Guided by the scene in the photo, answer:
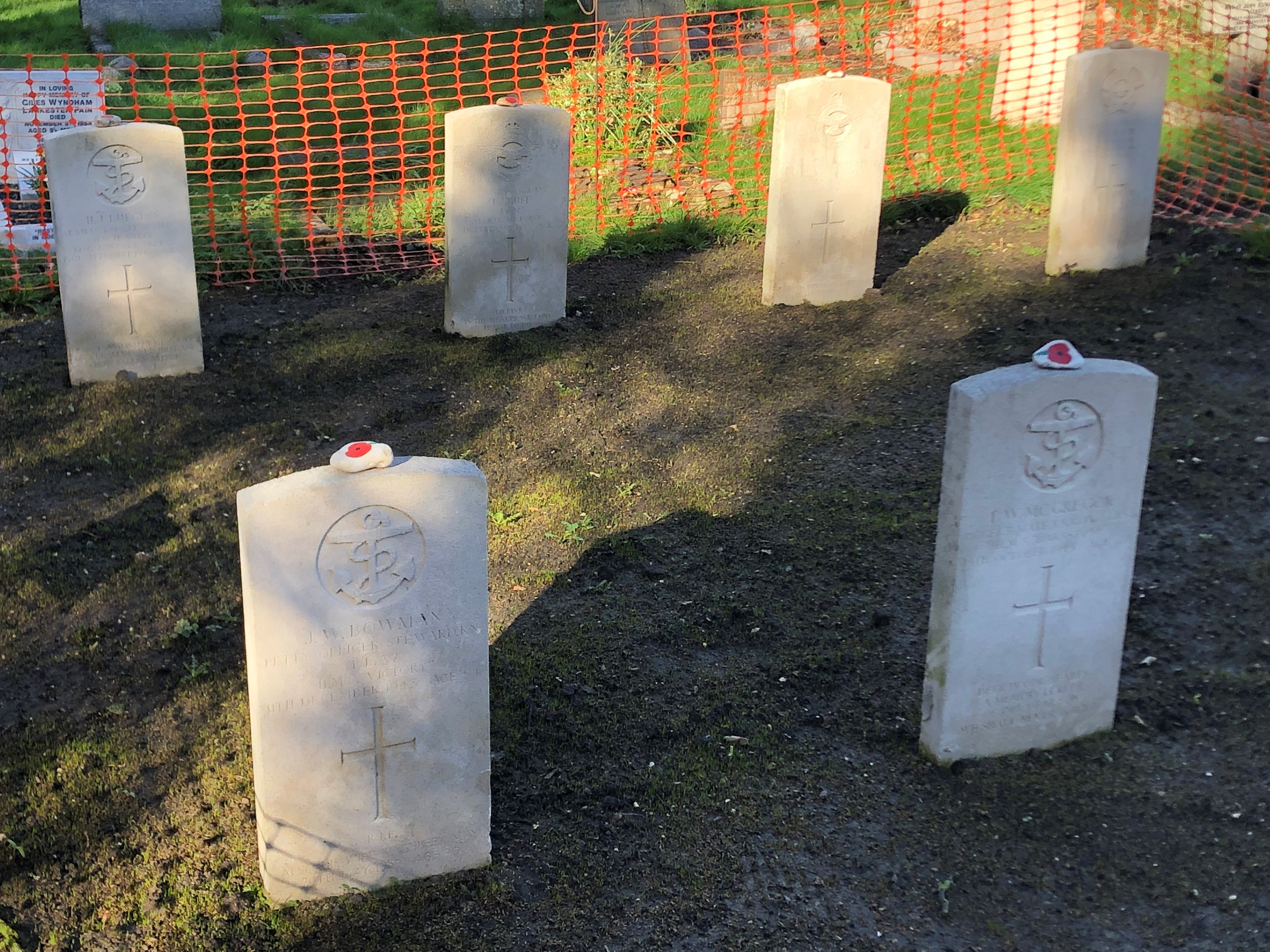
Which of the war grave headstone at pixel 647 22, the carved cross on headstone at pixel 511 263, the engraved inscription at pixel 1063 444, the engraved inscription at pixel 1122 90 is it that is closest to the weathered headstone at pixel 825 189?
the engraved inscription at pixel 1122 90

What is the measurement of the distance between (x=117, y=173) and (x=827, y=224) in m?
3.83

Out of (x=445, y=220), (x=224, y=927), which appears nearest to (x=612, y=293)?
(x=445, y=220)

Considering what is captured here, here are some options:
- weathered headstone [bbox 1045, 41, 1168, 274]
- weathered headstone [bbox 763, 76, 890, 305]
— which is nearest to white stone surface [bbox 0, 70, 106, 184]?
weathered headstone [bbox 763, 76, 890, 305]

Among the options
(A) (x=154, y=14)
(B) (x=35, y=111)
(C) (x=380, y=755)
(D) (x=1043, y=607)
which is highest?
(A) (x=154, y=14)

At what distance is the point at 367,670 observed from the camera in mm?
3523

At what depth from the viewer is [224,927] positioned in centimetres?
358

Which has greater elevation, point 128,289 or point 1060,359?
point 1060,359

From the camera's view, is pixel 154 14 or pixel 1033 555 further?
pixel 154 14

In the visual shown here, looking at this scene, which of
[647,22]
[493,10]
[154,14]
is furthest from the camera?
[493,10]

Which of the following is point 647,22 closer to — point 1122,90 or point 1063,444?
point 1122,90

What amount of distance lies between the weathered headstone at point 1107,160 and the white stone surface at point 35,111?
19.5 ft

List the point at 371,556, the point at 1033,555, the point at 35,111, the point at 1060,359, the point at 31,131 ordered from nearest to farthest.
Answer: the point at 371,556 < the point at 1060,359 < the point at 1033,555 < the point at 35,111 < the point at 31,131

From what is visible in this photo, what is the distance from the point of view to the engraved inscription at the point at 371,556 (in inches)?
132

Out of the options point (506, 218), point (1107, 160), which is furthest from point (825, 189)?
point (506, 218)
